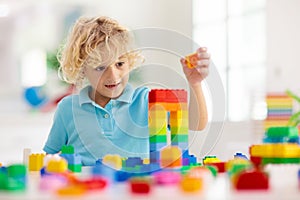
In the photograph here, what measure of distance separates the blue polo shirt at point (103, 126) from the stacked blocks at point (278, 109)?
1.30 metres

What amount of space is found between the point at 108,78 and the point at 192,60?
0.37 m

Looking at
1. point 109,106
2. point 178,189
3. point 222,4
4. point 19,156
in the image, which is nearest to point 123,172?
point 178,189

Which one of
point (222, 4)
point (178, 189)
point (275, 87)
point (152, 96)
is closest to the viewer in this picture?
point (178, 189)

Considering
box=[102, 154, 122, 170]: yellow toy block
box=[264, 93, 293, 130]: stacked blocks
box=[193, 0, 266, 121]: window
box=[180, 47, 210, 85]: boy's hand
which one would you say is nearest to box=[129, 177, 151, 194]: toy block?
box=[102, 154, 122, 170]: yellow toy block

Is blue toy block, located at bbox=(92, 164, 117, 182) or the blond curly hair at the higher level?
the blond curly hair

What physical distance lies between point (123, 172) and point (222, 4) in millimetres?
2601

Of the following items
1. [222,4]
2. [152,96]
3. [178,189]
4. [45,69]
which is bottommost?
[178,189]

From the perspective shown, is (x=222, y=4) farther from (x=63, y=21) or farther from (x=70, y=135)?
(x=70, y=135)

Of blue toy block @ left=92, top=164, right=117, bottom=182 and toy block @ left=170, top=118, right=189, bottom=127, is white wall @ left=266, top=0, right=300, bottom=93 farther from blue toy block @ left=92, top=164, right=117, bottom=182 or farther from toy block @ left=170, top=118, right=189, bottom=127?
blue toy block @ left=92, top=164, right=117, bottom=182

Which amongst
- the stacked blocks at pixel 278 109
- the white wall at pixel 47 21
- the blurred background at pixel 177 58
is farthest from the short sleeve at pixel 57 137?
the white wall at pixel 47 21

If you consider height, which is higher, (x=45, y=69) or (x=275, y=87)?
(x=45, y=69)

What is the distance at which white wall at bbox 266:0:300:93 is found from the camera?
2547 mm

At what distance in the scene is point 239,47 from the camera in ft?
9.86

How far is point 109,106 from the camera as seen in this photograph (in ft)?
4.50
